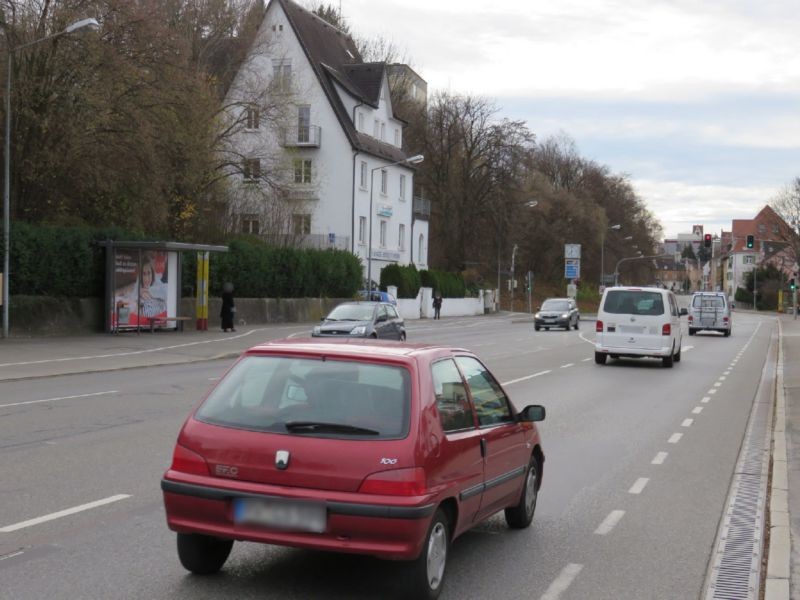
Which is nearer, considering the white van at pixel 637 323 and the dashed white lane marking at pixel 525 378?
the dashed white lane marking at pixel 525 378

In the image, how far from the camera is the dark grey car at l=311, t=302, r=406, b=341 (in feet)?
89.2

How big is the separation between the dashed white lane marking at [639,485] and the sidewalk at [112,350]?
1275cm

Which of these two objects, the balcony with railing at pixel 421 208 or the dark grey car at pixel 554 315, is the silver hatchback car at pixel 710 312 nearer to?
the dark grey car at pixel 554 315

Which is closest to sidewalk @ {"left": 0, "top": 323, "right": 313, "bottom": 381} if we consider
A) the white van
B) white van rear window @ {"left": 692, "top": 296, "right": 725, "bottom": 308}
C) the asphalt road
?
the asphalt road

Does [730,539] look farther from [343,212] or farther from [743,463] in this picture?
[343,212]

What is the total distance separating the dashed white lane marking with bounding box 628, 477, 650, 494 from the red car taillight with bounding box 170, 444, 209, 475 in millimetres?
4959

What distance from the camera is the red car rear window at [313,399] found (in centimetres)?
543

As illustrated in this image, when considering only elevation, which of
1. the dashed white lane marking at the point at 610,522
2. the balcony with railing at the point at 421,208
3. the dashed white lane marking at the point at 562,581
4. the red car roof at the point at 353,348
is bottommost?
the dashed white lane marking at the point at 610,522

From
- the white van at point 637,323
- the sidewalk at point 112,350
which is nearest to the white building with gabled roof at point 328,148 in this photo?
the sidewalk at point 112,350

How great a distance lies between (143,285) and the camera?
3186 centimetres

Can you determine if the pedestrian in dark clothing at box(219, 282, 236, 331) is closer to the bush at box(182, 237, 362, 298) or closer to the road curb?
the bush at box(182, 237, 362, 298)

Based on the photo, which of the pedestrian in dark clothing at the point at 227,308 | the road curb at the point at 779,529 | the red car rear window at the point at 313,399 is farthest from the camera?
the pedestrian in dark clothing at the point at 227,308

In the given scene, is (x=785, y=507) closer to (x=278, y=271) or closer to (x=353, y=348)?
(x=353, y=348)

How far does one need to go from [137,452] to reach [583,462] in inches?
185
